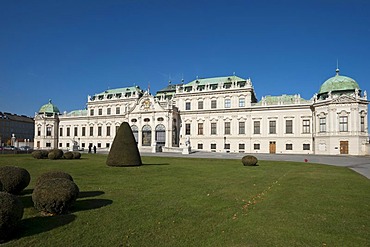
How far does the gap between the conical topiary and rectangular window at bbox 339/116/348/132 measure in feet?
128

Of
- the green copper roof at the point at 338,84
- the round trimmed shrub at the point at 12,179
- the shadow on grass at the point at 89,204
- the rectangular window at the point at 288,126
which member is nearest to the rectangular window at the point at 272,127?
the rectangular window at the point at 288,126

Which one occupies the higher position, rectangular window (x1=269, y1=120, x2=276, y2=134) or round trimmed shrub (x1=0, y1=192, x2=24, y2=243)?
rectangular window (x1=269, y1=120, x2=276, y2=134)

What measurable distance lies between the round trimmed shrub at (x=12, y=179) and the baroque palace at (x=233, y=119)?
1661 inches

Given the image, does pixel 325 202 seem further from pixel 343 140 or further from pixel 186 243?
pixel 343 140

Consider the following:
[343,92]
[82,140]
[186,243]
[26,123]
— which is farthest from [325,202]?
[26,123]

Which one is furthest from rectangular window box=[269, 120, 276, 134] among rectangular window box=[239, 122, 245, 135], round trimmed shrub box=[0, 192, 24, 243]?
round trimmed shrub box=[0, 192, 24, 243]

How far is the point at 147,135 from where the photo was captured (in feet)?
221

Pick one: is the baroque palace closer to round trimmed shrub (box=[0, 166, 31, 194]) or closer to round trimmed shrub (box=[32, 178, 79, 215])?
round trimmed shrub (box=[0, 166, 31, 194])

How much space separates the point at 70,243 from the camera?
6617 mm

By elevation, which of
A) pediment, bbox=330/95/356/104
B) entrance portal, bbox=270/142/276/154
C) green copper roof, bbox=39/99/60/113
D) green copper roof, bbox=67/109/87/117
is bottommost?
entrance portal, bbox=270/142/276/154

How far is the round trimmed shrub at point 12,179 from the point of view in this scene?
11.0 meters

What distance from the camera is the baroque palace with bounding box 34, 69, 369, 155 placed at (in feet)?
156

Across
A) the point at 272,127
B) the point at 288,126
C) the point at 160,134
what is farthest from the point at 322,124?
the point at 160,134

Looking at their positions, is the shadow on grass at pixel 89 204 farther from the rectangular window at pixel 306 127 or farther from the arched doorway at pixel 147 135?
the arched doorway at pixel 147 135
